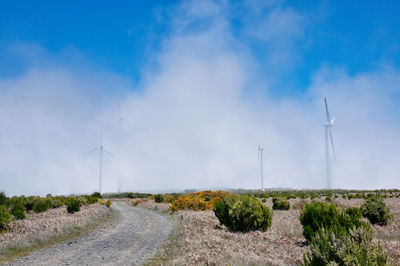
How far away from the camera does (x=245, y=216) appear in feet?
62.0

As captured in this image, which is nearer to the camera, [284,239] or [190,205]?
[284,239]

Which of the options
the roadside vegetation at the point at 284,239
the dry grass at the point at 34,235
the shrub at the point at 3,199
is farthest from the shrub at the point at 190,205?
the shrub at the point at 3,199

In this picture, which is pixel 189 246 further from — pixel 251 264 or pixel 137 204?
pixel 137 204

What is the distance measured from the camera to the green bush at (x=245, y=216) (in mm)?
18859

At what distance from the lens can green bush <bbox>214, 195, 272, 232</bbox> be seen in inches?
742

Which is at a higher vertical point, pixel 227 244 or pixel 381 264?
pixel 381 264

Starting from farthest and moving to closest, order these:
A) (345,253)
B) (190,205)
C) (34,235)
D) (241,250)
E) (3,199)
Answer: (190,205), (3,199), (34,235), (241,250), (345,253)

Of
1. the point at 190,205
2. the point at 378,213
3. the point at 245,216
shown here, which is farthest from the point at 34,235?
the point at 378,213

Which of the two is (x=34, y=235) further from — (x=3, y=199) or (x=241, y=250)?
(x=3, y=199)

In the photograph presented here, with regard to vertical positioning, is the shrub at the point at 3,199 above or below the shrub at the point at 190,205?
above

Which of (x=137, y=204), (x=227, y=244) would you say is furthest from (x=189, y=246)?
(x=137, y=204)

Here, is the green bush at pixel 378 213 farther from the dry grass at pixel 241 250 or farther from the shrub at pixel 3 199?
the shrub at pixel 3 199

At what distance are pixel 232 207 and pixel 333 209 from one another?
6.49 m

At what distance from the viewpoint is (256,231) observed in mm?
18422
